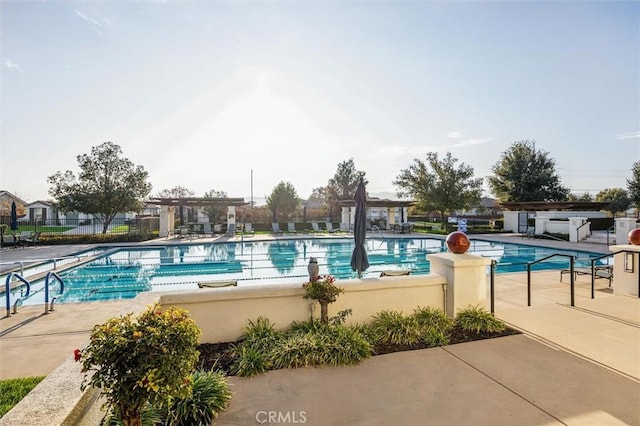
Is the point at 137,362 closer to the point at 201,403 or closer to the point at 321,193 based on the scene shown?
the point at 201,403

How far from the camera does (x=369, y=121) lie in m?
16.9

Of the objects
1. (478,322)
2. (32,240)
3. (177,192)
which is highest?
(177,192)

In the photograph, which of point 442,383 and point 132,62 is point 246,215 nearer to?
point 132,62

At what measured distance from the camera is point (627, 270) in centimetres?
589

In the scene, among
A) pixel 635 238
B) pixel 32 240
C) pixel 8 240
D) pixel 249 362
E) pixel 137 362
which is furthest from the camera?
pixel 32 240

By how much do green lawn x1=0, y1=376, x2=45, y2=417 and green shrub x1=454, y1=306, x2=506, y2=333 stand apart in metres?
4.84

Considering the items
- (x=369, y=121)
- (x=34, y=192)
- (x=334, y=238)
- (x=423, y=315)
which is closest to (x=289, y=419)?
(x=423, y=315)

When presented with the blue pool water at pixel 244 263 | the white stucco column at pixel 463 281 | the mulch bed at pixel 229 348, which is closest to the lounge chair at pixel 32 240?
the blue pool water at pixel 244 263

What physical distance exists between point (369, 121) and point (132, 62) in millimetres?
10851

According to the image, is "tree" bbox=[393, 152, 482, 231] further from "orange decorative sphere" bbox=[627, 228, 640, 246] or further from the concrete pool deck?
the concrete pool deck

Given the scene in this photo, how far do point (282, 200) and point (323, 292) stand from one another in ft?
90.0

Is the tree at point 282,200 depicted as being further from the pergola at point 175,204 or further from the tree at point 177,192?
the tree at point 177,192

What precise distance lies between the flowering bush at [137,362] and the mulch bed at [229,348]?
1.33 m

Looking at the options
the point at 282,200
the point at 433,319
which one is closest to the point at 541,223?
the point at 282,200
